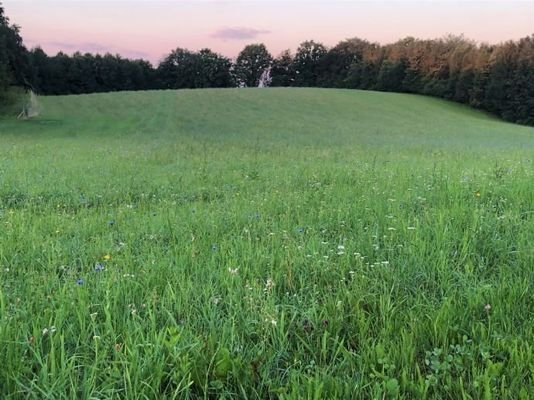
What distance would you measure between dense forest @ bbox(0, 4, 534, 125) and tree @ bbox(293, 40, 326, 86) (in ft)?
0.79

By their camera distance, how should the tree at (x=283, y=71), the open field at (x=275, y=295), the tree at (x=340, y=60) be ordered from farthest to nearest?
the tree at (x=283, y=71), the tree at (x=340, y=60), the open field at (x=275, y=295)

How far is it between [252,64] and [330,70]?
73.0ft

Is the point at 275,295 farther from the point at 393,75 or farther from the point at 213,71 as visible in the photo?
the point at 213,71

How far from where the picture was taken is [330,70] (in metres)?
101

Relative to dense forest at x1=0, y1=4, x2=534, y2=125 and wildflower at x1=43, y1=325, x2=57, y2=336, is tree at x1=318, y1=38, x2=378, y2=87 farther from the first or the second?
wildflower at x1=43, y1=325, x2=57, y2=336

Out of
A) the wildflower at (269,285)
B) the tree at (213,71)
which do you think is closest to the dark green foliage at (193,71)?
the tree at (213,71)

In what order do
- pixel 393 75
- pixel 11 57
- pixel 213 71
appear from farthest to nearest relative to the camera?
pixel 213 71 → pixel 393 75 → pixel 11 57

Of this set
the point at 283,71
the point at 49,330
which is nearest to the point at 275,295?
the point at 49,330

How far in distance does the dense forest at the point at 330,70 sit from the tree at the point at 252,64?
25 centimetres

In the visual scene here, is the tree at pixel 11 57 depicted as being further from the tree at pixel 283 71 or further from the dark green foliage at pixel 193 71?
the tree at pixel 283 71

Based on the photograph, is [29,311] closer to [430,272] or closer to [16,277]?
[16,277]

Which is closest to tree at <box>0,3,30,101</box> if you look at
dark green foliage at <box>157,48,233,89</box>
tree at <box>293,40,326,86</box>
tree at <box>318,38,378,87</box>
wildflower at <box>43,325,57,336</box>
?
wildflower at <box>43,325,57,336</box>

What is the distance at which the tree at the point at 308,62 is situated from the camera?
103688 millimetres

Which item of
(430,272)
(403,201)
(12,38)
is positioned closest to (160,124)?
(12,38)
